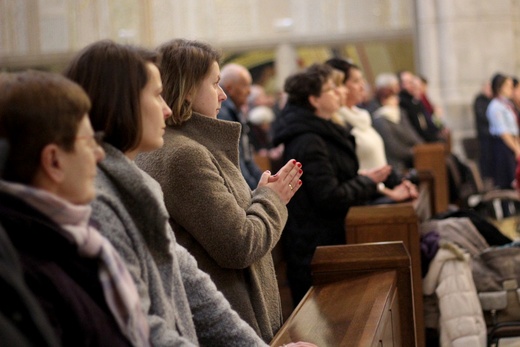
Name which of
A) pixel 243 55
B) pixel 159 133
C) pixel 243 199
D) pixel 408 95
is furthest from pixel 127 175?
pixel 243 55

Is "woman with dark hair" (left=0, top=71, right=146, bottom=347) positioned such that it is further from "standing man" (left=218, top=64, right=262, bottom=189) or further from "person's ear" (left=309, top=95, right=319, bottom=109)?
"standing man" (left=218, top=64, right=262, bottom=189)

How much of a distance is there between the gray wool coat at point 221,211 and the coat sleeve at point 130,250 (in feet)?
2.71

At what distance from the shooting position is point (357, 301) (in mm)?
3229

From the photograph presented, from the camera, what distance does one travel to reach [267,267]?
10.7ft

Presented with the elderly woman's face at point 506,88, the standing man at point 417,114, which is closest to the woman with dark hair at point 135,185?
the standing man at point 417,114

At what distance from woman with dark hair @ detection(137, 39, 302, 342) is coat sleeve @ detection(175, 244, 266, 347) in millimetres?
432

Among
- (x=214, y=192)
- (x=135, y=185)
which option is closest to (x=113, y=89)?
(x=135, y=185)

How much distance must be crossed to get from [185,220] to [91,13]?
50.6ft

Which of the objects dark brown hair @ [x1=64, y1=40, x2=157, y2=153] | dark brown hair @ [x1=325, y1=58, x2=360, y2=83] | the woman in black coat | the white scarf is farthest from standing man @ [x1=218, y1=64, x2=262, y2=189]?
the white scarf

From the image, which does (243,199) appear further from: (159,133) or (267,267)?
(159,133)

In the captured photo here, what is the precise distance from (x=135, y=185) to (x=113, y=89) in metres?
0.23

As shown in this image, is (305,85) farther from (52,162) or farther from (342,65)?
(52,162)

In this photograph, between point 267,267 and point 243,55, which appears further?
point 243,55

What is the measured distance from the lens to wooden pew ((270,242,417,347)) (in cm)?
283
